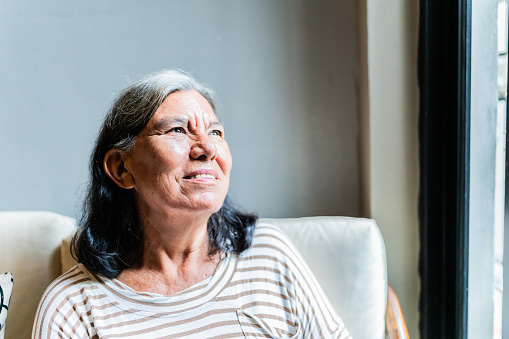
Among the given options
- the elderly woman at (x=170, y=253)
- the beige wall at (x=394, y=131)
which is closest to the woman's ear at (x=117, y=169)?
the elderly woman at (x=170, y=253)

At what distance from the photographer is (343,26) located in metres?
1.72

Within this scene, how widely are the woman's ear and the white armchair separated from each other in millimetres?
381

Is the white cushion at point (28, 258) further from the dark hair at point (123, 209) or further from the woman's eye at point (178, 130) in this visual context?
the woman's eye at point (178, 130)

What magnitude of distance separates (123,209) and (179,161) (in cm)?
31

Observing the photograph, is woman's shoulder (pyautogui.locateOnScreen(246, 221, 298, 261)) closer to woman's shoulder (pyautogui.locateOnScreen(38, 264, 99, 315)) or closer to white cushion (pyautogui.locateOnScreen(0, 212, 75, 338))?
woman's shoulder (pyautogui.locateOnScreen(38, 264, 99, 315))

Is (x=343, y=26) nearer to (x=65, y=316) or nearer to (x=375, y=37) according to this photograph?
(x=375, y=37)

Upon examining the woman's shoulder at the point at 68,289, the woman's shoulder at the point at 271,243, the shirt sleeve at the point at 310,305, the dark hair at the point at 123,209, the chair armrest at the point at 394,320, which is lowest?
the chair armrest at the point at 394,320

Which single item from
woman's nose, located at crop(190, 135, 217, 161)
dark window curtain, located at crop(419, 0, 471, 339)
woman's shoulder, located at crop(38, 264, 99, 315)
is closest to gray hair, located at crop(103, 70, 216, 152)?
woman's nose, located at crop(190, 135, 217, 161)

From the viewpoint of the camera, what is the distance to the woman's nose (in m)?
1.22

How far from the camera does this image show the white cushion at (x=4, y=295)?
1.33m

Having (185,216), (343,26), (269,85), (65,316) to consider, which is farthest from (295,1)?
(65,316)

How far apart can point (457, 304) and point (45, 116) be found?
5.55 feet

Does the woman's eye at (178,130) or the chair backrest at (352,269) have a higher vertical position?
the woman's eye at (178,130)

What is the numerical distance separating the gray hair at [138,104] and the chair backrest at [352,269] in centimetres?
64
